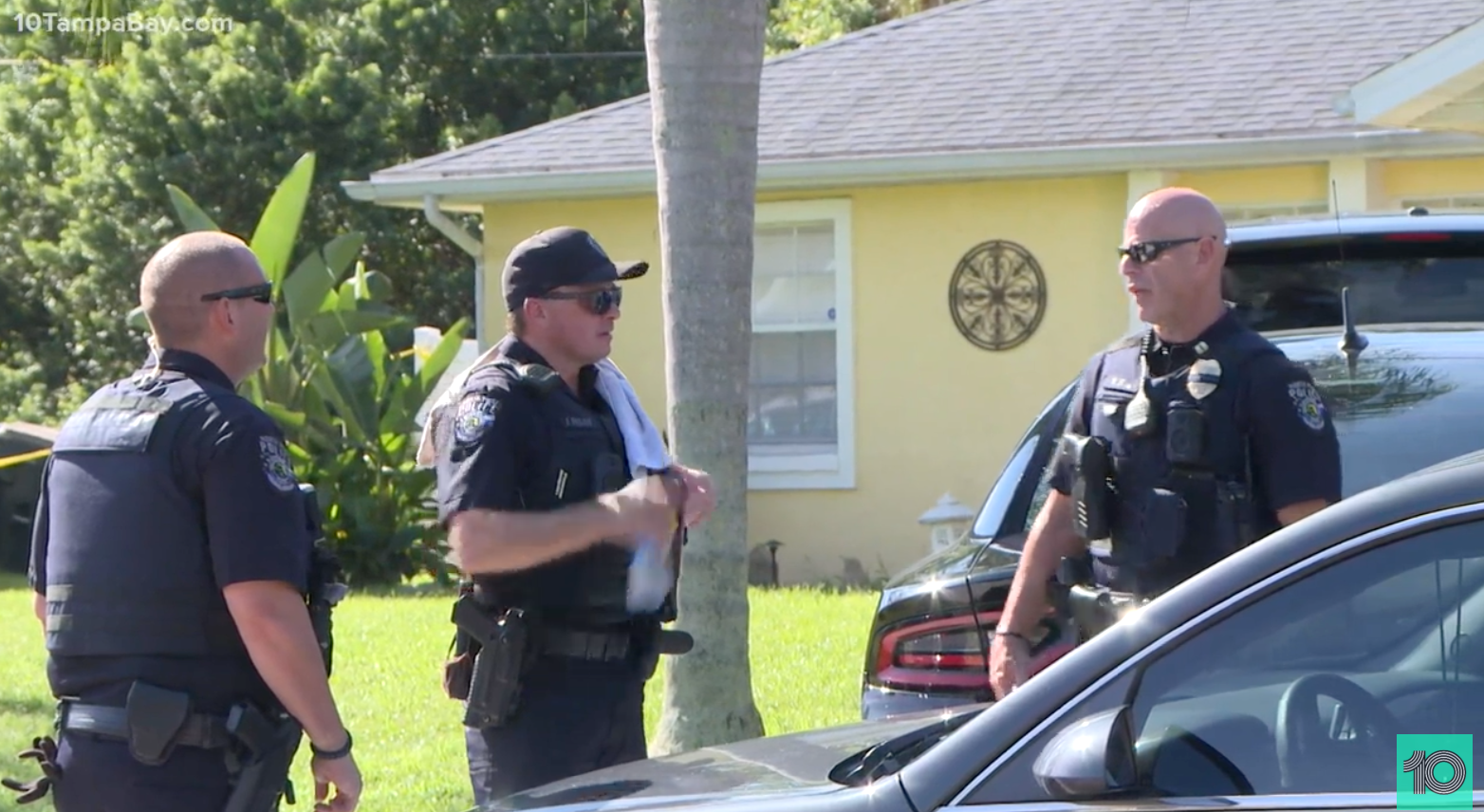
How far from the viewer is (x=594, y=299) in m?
4.16

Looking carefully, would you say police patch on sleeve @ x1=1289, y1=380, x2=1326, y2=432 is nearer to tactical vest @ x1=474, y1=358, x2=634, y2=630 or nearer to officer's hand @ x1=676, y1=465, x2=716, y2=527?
officer's hand @ x1=676, y1=465, x2=716, y2=527

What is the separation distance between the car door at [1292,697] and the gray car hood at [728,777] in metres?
0.47

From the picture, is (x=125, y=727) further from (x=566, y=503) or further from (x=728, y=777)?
(x=728, y=777)

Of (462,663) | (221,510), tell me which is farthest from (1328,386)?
(221,510)

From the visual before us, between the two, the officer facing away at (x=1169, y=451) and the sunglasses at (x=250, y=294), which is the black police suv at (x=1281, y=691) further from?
the sunglasses at (x=250, y=294)

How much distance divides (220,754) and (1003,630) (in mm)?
1748

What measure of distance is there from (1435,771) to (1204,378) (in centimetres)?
146

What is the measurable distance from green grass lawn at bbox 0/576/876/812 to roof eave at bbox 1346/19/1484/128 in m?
3.74

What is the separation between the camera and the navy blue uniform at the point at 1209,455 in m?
3.94

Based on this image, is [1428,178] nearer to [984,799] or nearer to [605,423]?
[605,423]

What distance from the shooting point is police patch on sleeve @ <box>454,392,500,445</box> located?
3.96 meters

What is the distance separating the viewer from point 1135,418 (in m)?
4.12

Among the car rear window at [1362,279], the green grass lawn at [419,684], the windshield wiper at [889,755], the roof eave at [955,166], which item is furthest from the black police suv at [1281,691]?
the roof eave at [955,166]

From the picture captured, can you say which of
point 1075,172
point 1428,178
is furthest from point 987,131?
point 1428,178
